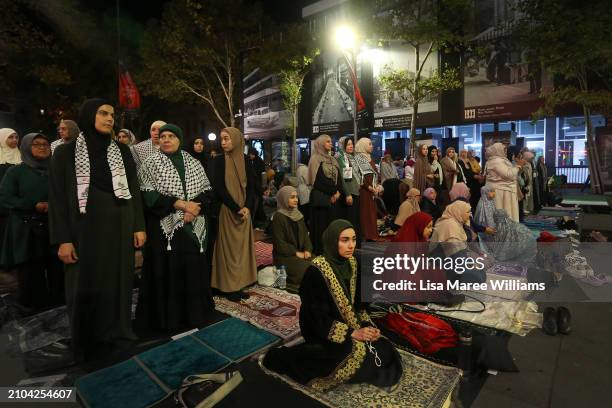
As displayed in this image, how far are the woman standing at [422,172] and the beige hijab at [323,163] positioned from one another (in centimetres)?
294

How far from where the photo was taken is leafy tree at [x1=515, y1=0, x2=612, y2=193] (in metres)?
10.0

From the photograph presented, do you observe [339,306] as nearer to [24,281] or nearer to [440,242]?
[440,242]

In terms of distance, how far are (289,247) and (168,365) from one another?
198 centimetres

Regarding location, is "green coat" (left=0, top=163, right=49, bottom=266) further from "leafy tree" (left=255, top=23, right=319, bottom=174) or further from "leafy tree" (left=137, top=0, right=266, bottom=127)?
"leafy tree" (left=255, top=23, right=319, bottom=174)

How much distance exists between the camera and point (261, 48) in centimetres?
1443

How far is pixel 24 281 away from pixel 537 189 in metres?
10.1

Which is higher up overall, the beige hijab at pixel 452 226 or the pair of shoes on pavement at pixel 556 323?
the beige hijab at pixel 452 226

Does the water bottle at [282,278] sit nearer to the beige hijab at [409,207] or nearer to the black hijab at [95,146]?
the black hijab at [95,146]

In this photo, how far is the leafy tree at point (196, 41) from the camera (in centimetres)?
1348

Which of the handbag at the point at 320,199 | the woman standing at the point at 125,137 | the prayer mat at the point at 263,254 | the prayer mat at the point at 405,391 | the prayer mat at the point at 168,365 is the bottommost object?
the prayer mat at the point at 405,391

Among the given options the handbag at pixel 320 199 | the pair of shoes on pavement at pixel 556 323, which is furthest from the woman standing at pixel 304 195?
the pair of shoes on pavement at pixel 556 323

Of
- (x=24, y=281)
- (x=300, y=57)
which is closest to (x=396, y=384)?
(x=24, y=281)

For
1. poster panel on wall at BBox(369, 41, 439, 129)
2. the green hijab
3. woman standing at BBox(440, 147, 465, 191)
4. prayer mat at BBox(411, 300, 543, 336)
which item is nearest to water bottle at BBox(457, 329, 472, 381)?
prayer mat at BBox(411, 300, 543, 336)

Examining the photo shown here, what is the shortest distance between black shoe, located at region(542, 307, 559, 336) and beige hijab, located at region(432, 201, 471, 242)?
984mm
